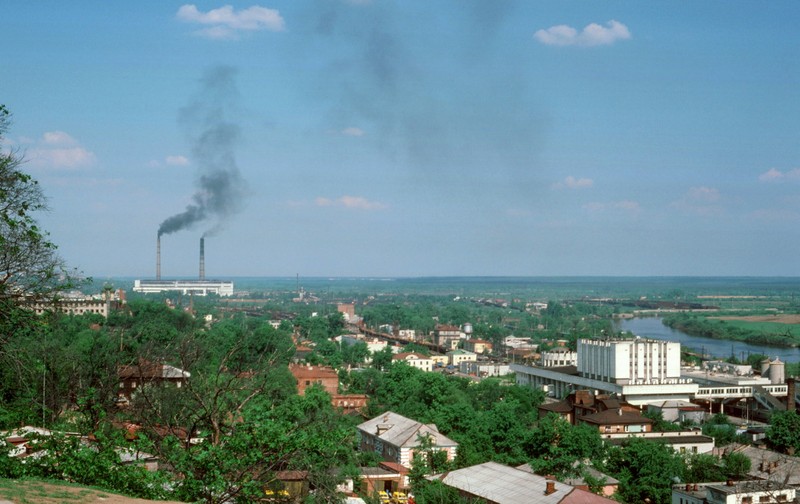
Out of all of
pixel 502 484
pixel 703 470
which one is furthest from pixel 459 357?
pixel 502 484

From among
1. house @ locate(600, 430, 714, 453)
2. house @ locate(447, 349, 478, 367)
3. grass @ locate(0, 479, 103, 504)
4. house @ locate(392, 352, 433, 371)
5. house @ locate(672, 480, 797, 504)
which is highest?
grass @ locate(0, 479, 103, 504)

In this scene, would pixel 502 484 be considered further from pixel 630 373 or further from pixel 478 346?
pixel 478 346

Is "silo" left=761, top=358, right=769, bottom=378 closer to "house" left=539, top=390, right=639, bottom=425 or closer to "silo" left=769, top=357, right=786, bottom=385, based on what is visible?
"silo" left=769, top=357, right=786, bottom=385

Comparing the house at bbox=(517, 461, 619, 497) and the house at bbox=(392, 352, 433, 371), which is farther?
the house at bbox=(392, 352, 433, 371)

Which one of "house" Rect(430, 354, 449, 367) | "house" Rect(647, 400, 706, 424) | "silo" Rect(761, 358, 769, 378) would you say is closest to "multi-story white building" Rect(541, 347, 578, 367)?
"house" Rect(430, 354, 449, 367)

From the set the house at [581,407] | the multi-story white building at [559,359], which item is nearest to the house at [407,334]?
the multi-story white building at [559,359]

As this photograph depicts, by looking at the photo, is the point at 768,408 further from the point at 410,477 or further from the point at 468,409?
the point at 410,477

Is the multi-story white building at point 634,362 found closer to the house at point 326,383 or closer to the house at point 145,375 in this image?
the house at point 326,383
